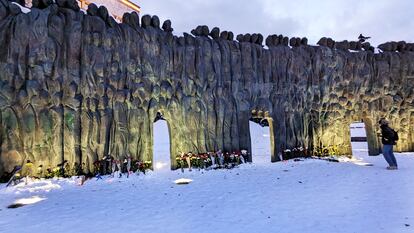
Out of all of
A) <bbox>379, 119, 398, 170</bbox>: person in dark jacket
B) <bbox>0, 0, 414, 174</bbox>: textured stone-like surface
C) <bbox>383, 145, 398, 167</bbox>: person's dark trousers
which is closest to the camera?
<bbox>0, 0, 414, 174</bbox>: textured stone-like surface

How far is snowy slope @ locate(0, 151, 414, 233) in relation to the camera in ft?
12.8

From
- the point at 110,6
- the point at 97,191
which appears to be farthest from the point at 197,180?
the point at 110,6

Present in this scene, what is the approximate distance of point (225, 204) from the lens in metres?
5.01

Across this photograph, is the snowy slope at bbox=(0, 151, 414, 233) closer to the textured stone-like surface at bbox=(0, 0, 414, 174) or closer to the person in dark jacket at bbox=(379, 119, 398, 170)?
the person in dark jacket at bbox=(379, 119, 398, 170)

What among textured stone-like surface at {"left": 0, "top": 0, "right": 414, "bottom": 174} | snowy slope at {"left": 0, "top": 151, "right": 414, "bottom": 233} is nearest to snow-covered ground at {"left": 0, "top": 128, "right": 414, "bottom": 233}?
snowy slope at {"left": 0, "top": 151, "right": 414, "bottom": 233}

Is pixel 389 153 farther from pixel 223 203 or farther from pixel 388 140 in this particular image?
pixel 223 203

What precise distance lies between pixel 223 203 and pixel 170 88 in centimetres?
495

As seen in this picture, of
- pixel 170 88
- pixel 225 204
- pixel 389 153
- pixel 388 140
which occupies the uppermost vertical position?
pixel 170 88

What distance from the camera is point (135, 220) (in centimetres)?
424

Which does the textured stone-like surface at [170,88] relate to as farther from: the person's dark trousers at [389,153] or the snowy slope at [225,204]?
the person's dark trousers at [389,153]

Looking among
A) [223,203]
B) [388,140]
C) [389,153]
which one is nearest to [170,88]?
[223,203]

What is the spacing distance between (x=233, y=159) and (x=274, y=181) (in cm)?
277

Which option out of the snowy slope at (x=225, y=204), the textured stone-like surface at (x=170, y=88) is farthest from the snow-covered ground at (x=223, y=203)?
the textured stone-like surface at (x=170, y=88)

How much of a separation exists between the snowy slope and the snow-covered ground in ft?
0.04
